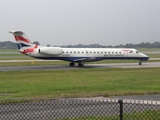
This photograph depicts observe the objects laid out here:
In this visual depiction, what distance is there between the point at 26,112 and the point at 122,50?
33847 mm

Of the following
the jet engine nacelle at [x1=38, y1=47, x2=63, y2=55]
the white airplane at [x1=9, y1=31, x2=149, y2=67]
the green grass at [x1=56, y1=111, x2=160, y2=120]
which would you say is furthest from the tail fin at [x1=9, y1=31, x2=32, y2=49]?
the green grass at [x1=56, y1=111, x2=160, y2=120]

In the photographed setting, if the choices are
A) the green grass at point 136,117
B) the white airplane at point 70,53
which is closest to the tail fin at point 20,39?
the white airplane at point 70,53

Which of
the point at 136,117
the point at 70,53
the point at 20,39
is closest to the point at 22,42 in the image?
the point at 20,39

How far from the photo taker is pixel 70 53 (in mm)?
39781

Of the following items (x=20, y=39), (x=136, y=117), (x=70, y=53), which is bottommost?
(x=136, y=117)

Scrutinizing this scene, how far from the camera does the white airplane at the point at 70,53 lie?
123 ft

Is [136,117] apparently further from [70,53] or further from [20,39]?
[70,53]

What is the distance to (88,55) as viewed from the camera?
40.4m

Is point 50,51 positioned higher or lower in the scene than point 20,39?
lower

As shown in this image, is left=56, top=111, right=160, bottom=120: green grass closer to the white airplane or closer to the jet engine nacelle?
the jet engine nacelle

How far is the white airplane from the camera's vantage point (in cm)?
3759

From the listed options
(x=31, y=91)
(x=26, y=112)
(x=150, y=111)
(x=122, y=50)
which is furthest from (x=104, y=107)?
(x=122, y=50)

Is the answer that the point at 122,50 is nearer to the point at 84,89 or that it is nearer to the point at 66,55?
the point at 66,55

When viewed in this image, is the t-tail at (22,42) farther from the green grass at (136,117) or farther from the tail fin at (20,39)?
the green grass at (136,117)
